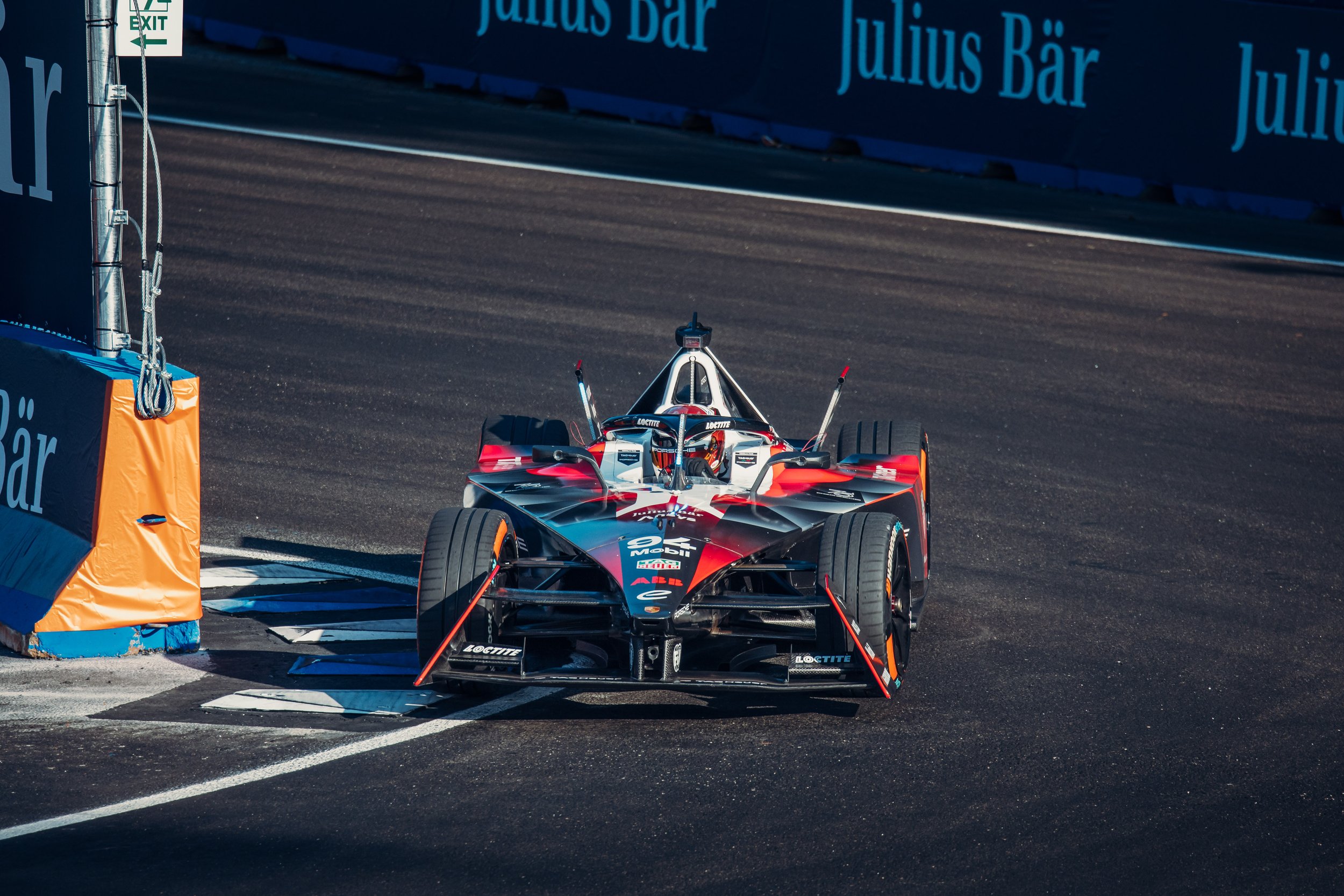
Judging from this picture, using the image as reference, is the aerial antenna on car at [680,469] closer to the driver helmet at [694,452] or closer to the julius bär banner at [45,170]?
the driver helmet at [694,452]

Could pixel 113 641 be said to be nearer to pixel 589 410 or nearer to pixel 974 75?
pixel 589 410

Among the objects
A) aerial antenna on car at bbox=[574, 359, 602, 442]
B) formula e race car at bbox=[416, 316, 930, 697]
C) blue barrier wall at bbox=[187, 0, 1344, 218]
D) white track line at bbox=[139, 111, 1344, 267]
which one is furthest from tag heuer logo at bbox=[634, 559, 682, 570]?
blue barrier wall at bbox=[187, 0, 1344, 218]

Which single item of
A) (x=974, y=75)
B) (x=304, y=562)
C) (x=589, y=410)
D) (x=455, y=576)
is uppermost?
(x=974, y=75)

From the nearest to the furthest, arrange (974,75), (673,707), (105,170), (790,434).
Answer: (673,707)
(105,170)
(790,434)
(974,75)

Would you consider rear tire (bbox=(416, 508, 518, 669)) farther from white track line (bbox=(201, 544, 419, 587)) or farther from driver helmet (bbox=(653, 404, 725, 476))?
white track line (bbox=(201, 544, 419, 587))

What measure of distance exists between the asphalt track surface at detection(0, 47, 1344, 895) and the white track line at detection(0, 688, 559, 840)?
9cm

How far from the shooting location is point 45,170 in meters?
9.44

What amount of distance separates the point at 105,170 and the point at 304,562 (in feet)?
8.96

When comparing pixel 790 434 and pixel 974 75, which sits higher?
pixel 974 75

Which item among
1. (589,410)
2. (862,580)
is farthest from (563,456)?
(862,580)

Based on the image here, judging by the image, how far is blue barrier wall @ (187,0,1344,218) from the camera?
18.8 metres

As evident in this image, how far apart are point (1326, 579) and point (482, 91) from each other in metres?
15.8

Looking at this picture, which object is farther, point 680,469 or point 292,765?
point 680,469

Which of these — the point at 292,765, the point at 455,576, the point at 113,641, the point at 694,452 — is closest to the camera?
the point at 292,765
